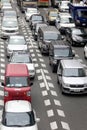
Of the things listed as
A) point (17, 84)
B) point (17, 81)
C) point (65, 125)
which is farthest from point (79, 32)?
point (65, 125)

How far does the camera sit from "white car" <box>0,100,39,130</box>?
64.8 feet

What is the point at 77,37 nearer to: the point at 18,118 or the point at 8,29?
the point at 8,29

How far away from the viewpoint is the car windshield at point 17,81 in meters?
25.2

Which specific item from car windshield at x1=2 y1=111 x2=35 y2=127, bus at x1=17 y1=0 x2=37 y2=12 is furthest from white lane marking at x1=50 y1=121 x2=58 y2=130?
bus at x1=17 y1=0 x2=37 y2=12

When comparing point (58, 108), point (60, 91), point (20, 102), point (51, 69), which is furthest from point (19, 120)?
point (51, 69)

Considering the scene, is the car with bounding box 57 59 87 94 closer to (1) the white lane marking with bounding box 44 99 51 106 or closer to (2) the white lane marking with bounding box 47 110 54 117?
(1) the white lane marking with bounding box 44 99 51 106

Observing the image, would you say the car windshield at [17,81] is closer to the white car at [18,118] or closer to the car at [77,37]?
the white car at [18,118]

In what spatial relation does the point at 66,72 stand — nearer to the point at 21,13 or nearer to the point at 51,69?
the point at 51,69

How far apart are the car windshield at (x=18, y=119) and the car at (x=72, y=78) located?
7107 millimetres

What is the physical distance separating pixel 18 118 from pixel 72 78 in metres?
8.21

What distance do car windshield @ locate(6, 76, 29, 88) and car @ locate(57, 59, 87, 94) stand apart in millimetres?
2893

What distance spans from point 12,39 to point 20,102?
18.0m

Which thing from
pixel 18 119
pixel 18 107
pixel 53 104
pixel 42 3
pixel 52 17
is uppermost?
pixel 18 107

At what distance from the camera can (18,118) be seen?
2023cm
